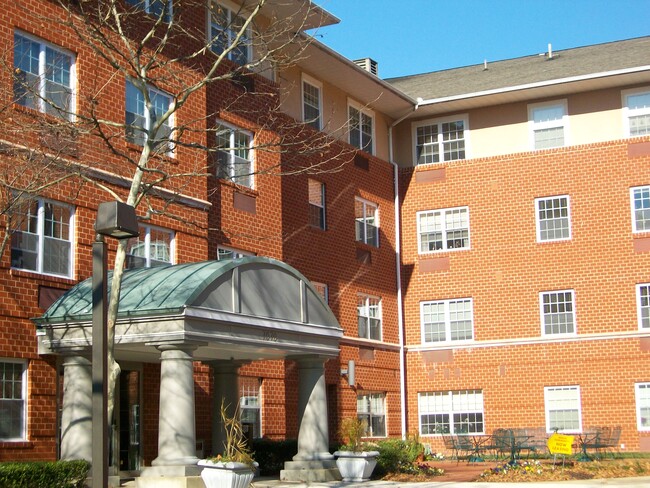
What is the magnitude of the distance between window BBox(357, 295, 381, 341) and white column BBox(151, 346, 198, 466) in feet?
48.2

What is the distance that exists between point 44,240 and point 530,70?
20.9 meters

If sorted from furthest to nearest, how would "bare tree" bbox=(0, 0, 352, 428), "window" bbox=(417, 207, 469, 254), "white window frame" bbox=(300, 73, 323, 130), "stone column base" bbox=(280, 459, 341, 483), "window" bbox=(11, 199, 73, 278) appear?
"window" bbox=(417, 207, 469, 254) → "white window frame" bbox=(300, 73, 323, 130) → "stone column base" bbox=(280, 459, 341, 483) → "window" bbox=(11, 199, 73, 278) → "bare tree" bbox=(0, 0, 352, 428)

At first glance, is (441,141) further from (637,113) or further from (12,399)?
(12,399)

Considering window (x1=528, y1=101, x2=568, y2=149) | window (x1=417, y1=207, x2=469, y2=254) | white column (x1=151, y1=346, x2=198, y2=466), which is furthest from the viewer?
window (x1=417, y1=207, x2=469, y2=254)

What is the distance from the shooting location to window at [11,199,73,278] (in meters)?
18.9

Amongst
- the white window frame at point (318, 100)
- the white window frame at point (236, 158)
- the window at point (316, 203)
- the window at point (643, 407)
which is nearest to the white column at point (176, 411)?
the white window frame at point (236, 158)

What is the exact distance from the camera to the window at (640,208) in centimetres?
3183

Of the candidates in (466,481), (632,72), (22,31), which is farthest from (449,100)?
(22,31)

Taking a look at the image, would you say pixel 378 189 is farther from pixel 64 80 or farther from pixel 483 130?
pixel 64 80

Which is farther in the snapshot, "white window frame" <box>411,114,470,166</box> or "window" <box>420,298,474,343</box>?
"white window frame" <box>411,114,470,166</box>

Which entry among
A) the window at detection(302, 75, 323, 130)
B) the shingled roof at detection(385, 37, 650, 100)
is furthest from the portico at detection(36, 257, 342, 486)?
the shingled roof at detection(385, 37, 650, 100)

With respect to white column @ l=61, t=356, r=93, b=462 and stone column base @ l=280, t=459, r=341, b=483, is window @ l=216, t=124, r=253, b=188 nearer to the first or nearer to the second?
stone column base @ l=280, t=459, r=341, b=483

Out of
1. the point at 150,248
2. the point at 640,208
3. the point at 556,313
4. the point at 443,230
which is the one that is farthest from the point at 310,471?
the point at 640,208

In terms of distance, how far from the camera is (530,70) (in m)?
35.3
